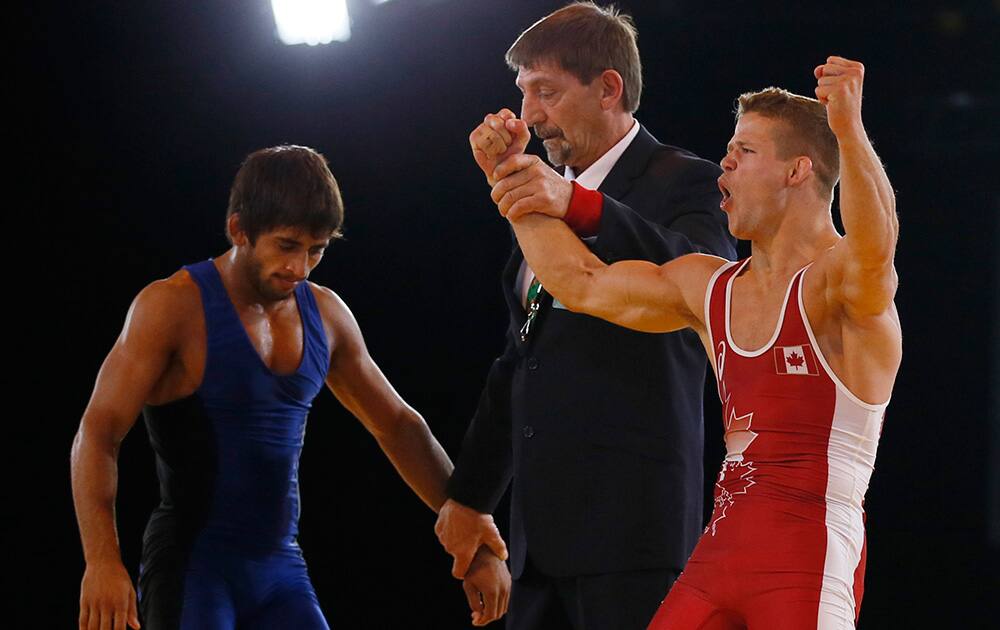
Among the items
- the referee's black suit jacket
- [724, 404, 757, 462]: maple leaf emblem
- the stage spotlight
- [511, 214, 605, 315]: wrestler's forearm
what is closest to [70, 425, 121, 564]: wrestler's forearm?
the referee's black suit jacket

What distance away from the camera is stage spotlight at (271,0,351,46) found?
454 centimetres

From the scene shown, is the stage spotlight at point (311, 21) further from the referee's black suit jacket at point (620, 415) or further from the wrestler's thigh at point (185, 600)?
the wrestler's thigh at point (185, 600)

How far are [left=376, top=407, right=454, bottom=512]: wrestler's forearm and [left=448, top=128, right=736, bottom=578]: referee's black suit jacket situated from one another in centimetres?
51

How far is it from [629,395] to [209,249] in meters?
2.71

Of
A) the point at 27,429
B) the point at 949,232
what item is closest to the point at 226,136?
the point at 27,429

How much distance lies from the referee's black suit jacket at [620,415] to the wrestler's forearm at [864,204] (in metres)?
0.45

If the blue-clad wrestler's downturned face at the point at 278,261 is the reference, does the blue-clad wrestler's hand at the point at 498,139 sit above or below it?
above

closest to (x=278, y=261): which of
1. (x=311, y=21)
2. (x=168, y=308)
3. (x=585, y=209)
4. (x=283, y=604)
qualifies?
(x=168, y=308)

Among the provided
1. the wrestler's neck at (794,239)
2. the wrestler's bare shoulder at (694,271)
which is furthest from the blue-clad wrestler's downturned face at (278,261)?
the wrestler's neck at (794,239)

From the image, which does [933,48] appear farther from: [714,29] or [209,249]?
[209,249]

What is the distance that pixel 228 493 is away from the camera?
260 cm

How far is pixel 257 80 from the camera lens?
4.71m

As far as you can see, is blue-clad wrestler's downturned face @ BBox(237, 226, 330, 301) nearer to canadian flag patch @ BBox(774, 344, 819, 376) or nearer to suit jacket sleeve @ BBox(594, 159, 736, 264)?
suit jacket sleeve @ BBox(594, 159, 736, 264)

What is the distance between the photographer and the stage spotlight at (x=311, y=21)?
4.54 metres
